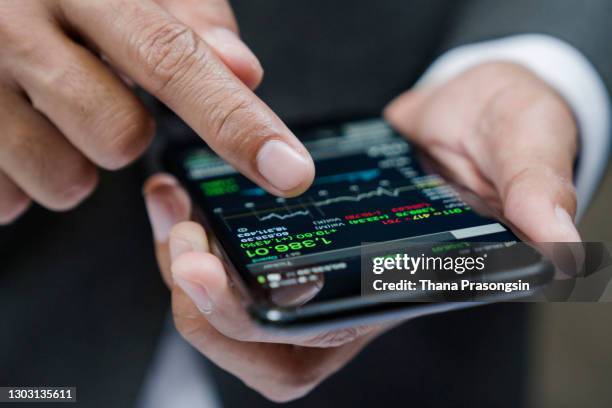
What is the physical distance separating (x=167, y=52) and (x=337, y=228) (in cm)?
18

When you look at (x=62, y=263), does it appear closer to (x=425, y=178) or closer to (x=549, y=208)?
(x=425, y=178)

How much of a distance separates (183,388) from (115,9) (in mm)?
591

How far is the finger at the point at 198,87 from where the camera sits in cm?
44

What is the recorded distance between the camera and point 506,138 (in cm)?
55

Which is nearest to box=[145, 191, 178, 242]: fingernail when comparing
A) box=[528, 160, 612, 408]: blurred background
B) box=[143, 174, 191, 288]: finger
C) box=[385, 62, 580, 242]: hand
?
box=[143, 174, 191, 288]: finger

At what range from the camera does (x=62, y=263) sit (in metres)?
0.75

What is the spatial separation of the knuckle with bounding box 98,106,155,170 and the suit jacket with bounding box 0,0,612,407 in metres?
0.18

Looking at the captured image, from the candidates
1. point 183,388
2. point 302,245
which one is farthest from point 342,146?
point 183,388

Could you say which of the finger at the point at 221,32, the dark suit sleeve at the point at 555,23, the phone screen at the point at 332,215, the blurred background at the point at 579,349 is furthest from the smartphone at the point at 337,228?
the blurred background at the point at 579,349

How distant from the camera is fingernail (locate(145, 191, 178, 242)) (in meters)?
0.57

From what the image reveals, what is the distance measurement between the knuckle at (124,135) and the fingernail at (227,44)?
80mm

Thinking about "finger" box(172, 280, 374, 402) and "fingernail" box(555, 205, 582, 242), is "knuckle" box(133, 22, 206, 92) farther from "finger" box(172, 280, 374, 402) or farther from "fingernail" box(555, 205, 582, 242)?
"fingernail" box(555, 205, 582, 242)

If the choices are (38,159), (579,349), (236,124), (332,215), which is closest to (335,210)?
(332,215)

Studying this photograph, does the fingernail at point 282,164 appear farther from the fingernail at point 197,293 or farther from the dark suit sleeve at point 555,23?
the dark suit sleeve at point 555,23
